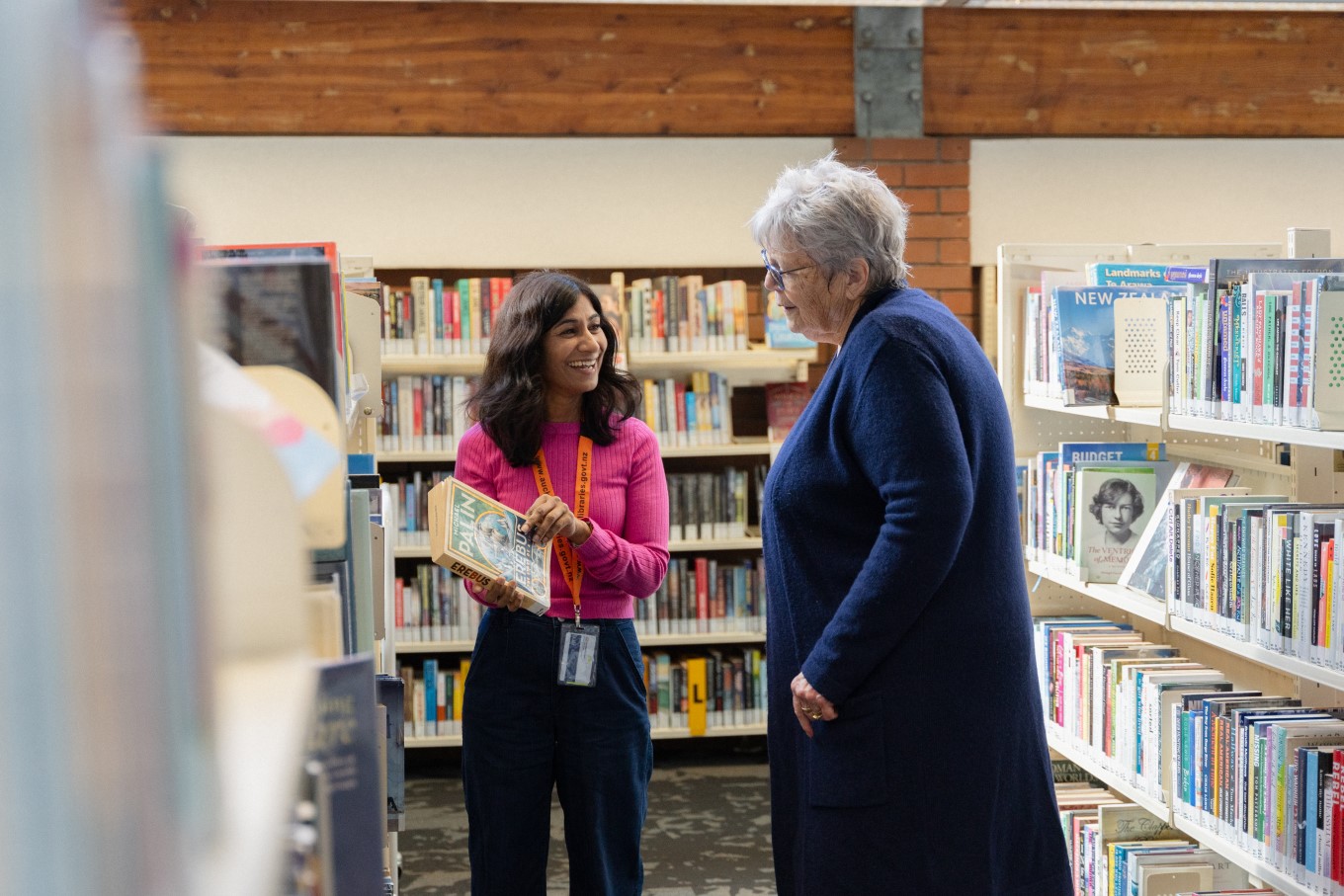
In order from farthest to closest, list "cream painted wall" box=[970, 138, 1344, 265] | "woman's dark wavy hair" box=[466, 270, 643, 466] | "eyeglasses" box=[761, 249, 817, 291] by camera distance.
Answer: "cream painted wall" box=[970, 138, 1344, 265]
"woman's dark wavy hair" box=[466, 270, 643, 466]
"eyeglasses" box=[761, 249, 817, 291]

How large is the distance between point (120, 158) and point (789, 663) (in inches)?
65.3

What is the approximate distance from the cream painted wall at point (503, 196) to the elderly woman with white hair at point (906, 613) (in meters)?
3.26

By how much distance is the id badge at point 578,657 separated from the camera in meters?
2.31

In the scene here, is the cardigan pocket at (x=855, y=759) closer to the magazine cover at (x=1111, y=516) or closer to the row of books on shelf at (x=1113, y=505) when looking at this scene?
the row of books on shelf at (x=1113, y=505)

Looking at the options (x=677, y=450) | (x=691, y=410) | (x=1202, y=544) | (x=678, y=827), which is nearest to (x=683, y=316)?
(x=691, y=410)

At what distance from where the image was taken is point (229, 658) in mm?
630

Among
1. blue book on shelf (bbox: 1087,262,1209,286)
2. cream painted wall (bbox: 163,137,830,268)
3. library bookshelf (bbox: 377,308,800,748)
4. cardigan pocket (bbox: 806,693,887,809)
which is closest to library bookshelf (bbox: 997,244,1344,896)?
blue book on shelf (bbox: 1087,262,1209,286)

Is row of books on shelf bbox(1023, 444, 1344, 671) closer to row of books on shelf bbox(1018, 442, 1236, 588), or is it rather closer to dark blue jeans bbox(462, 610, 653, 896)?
row of books on shelf bbox(1018, 442, 1236, 588)

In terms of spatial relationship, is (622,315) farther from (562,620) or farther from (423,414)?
(562,620)

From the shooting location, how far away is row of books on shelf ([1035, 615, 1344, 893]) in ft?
7.17

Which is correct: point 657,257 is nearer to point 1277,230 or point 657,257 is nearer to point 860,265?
point 1277,230

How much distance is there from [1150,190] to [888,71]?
123 centimetres

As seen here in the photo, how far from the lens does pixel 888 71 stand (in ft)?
17.2

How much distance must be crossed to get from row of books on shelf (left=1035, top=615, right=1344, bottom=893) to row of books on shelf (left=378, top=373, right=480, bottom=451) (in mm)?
2467
